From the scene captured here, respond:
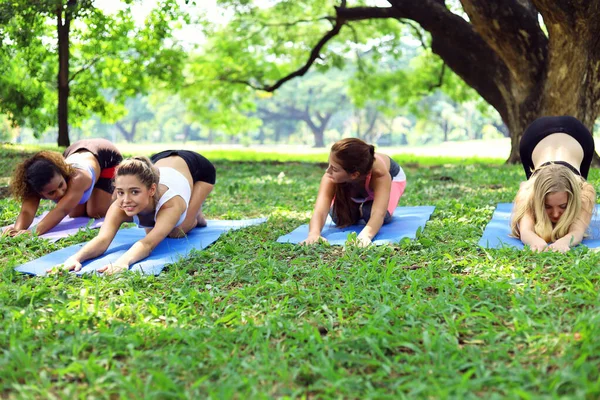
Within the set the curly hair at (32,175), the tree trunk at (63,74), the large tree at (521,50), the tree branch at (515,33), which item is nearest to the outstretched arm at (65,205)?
the curly hair at (32,175)

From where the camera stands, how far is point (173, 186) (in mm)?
4785

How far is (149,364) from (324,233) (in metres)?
3.06

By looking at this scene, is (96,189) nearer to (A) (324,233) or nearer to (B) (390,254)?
(A) (324,233)

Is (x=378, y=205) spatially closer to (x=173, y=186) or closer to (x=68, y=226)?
(x=173, y=186)

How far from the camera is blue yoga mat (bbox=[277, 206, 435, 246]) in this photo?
495cm

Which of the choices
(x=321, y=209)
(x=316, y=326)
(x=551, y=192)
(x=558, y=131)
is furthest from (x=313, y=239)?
(x=558, y=131)

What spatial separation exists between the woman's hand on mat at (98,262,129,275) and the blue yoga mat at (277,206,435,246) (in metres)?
1.39

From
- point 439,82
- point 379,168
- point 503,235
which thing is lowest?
point 503,235

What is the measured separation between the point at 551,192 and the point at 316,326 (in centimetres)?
234

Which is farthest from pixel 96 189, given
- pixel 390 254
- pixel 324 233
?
pixel 390 254

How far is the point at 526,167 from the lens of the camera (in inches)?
225

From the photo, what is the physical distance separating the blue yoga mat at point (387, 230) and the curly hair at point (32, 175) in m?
2.18

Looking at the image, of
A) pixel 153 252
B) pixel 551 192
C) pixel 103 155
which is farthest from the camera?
pixel 103 155

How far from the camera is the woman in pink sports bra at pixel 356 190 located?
489 cm
